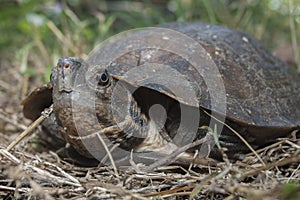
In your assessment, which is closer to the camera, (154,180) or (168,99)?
(154,180)

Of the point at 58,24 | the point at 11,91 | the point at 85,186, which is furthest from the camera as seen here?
the point at 58,24

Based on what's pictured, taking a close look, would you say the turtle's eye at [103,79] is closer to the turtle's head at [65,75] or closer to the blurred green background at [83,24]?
the turtle's head at [65,75]

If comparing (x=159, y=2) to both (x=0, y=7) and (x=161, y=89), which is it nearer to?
(x=0, y=7)

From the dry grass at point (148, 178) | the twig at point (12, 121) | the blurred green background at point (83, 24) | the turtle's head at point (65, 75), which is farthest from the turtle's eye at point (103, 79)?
the blurred green background at point (83, 24)

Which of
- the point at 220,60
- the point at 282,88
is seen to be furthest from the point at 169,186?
the point at 282,88

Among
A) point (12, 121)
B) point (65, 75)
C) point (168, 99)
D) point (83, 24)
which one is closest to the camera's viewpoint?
point (65, 75)

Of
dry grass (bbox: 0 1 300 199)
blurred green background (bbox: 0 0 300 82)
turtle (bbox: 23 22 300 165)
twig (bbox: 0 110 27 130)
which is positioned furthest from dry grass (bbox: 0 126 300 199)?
blurred green background (bbox: 0 0 300 82)

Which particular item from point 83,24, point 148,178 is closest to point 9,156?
point 148,178

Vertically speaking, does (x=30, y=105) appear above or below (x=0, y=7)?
below

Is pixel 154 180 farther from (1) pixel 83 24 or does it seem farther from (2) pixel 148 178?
(1) pixel 83 24
